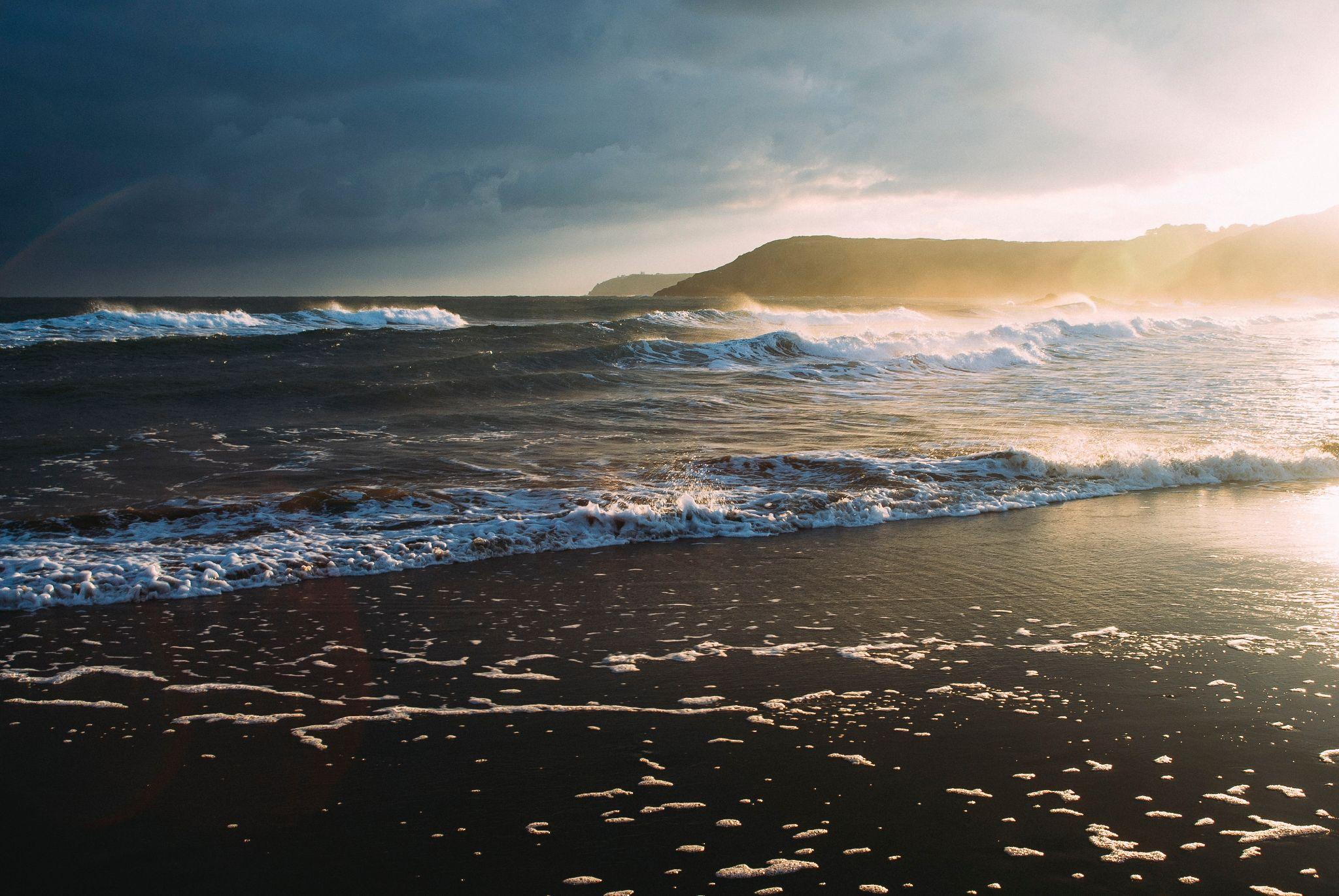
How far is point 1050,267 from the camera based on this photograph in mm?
130000

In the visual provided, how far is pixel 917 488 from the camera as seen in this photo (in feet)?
29.9

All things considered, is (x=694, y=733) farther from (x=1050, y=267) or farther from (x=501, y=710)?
(x=1050, y=267)

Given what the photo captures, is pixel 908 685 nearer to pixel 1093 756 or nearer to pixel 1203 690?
pixel 1093 756

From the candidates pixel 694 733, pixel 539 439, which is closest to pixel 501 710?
pixel 694 733

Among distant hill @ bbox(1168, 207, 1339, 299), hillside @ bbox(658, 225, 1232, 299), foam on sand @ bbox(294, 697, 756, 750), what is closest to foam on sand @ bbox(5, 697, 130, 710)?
foam on sand @ bbox(294, 697, 756, 750)

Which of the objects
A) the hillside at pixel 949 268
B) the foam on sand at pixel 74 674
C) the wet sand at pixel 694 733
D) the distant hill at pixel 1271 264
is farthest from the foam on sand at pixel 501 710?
the hillside at pixel 949 268

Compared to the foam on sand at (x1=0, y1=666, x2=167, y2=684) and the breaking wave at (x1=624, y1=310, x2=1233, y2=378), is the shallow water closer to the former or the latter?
the breaking wave at (x1=624, y1=310, x2=1233, y2=378)

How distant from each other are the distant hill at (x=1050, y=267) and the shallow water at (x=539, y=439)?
84348 millimetres

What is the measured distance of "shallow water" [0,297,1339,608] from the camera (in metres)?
7.41

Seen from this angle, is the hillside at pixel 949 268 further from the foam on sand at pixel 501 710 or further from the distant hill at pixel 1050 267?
the foam on sand at pixel 501 710

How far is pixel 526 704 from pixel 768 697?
1.22 metres

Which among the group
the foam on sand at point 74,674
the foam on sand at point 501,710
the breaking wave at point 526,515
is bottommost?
the foam on sand at point 74,674

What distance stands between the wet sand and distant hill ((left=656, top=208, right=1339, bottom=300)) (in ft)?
336

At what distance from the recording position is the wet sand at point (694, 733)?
286 cm
